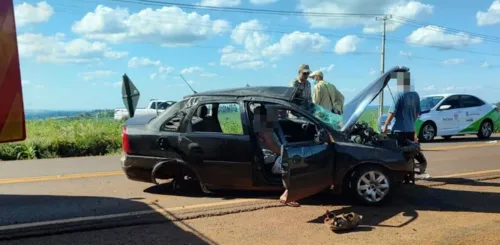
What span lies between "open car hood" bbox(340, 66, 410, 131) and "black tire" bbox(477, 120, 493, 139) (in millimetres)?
11608

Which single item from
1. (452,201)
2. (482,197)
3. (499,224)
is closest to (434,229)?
(499,224)

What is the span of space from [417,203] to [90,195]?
4.77 m

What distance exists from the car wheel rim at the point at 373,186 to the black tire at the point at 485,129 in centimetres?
1261

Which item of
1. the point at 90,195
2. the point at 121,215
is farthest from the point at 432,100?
the point at 121,215

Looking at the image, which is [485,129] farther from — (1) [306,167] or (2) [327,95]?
(1) [306,167]

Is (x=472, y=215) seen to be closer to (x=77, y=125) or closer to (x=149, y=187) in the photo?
(x=149, y=187)

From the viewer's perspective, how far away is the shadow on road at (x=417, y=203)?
6023mm

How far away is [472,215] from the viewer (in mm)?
Result: 6109

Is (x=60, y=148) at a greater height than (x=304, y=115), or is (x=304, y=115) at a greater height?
(x=304, y=115)

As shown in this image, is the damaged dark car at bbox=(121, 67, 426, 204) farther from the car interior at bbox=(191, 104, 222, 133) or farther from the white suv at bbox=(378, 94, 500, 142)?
the white suv at bbox=(378, 94, 500, 142)

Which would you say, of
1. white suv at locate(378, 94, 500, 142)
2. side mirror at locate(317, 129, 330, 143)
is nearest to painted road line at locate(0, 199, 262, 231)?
side mirror at locate(317, 129, 330, 143)

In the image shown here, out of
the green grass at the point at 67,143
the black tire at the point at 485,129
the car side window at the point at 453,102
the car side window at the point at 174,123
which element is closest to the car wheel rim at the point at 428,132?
the car side window at the point at 453,102

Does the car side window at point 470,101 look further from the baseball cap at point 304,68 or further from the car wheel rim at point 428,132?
the baseball cap at point 304,68

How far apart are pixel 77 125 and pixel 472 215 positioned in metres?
12.6
